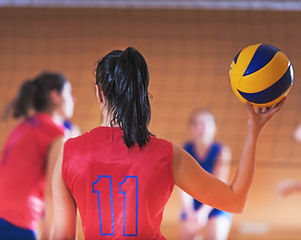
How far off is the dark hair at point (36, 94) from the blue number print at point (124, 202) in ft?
6.07

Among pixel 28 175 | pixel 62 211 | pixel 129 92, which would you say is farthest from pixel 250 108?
pixel 28 175

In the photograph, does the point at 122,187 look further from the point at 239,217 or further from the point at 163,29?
the point at 163,29

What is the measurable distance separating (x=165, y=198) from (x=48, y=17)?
592 cm

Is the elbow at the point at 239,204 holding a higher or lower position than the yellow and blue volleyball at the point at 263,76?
lower

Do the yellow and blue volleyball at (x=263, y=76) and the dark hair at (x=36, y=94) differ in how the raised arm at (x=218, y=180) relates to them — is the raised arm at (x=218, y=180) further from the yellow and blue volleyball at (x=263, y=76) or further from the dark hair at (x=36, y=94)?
the dark hair at (x=36, y=94)

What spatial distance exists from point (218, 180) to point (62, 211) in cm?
52

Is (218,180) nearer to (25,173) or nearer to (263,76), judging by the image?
(263,76)

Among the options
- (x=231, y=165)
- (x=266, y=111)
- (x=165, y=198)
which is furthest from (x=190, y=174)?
(x=231, y=165)

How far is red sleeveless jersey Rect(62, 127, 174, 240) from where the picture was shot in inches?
57.6

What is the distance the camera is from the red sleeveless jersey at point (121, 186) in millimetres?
1462

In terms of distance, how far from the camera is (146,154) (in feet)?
4.88

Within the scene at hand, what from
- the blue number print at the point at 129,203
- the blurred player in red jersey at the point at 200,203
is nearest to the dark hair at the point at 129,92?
the blue number print at the point at 129,203

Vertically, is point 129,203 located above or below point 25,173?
above

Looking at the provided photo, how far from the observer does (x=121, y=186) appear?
1474 millimetres
